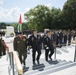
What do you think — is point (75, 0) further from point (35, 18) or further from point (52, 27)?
point (35, 18)

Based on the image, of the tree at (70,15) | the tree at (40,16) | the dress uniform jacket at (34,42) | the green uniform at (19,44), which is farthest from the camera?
the tree at (40,16)

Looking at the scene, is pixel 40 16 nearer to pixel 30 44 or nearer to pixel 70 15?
pixel 70 15

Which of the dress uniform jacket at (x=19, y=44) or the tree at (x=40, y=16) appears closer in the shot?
the dress uniform jacket at (x=19, y=44)

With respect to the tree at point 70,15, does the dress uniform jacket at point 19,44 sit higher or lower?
lower

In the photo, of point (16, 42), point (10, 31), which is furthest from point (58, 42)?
point (10, 31)

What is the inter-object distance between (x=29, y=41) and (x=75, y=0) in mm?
26631

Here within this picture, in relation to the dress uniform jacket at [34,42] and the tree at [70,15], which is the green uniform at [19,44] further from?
the tree at [70,15]

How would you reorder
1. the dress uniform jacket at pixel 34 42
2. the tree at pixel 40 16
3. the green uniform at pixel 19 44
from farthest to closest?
the tree at pixel 40 16 < the dress uniform jacket at pixel 34 42 < the green uniform at pixel 19 44

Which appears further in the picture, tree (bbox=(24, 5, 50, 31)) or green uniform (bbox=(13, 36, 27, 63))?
tree (bbox=(24, 5, 50, 31))

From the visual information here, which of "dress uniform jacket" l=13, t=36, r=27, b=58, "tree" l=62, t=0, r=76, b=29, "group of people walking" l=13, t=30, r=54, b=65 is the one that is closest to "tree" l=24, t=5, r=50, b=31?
"tree" l=62, t=0, r=76, b=29

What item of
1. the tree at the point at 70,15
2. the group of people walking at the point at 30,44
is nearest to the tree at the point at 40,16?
the tree at the point at 70,15

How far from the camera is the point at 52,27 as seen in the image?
32.9 meters

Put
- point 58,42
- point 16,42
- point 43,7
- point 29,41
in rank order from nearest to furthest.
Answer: point 16,42
point 29,41
point 58,42
point 43,7

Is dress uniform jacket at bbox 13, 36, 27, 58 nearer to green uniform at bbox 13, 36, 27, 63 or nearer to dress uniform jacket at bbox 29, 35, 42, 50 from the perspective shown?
green uniform at bbox 13, 36, 27, 63
